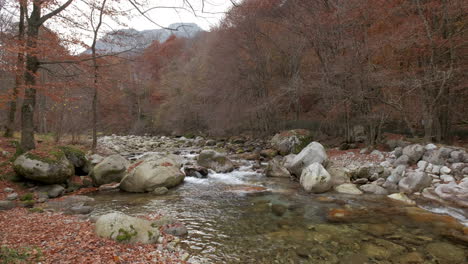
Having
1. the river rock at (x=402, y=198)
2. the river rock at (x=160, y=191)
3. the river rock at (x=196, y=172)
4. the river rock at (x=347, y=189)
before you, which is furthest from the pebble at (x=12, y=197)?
the river rock at (x=402, y=198)

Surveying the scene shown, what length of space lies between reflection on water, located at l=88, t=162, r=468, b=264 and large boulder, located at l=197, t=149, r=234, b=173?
3.01m

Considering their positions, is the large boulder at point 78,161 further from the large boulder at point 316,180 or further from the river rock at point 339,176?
the river rock at point 339,176

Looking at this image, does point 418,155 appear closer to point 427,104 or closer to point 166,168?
point 427,104

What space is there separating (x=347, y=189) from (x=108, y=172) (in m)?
8.00

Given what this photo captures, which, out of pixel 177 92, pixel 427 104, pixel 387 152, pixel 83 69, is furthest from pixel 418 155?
pixel 177 92

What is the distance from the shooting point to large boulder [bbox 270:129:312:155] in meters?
14.7

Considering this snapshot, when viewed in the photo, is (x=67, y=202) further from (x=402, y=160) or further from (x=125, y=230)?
(x=402, y=160)

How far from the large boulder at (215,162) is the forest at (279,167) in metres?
0.06

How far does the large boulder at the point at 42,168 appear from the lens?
7.40 metres

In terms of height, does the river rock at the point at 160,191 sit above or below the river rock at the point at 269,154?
below

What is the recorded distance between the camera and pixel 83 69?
8766 mm

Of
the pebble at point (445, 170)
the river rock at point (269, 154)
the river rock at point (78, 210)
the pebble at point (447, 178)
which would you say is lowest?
the river rock at point (78, 210)

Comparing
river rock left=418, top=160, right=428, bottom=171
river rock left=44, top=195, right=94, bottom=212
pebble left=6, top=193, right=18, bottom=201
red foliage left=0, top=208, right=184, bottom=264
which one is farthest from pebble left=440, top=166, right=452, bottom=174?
pebble left=6, top=193, right=18, bottom=201

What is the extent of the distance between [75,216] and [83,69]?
17.4 ft
